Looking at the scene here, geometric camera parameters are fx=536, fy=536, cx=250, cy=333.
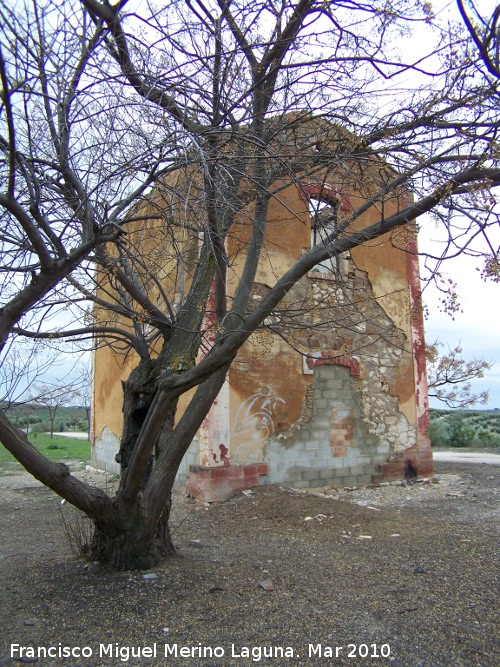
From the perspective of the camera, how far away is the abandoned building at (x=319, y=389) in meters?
8.62

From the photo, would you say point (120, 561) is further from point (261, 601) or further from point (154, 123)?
point (154, 123)

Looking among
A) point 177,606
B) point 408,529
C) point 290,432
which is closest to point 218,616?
point 177,606

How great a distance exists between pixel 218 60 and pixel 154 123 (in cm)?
121

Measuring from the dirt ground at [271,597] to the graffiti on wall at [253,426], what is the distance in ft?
5.49

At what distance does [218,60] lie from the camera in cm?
492

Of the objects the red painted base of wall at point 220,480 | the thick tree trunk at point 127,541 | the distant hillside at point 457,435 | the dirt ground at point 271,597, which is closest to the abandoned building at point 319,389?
the red painted base of wall at point 220,480

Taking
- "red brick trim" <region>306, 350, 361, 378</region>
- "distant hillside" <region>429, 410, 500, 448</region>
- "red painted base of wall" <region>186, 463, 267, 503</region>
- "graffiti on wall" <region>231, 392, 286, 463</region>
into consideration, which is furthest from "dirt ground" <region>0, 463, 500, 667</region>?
"distant hillside" <region>429, 410, 500, 448</region>

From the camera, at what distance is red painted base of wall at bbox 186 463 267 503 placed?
8.27 metres

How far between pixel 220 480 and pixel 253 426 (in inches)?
41.6

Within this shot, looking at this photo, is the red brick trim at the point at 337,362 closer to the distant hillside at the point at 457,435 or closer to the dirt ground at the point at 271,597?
the dirt ground at the point at 271,597

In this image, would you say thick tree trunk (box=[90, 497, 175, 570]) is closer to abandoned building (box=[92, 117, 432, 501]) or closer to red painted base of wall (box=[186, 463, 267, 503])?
abandoned building (box=[92, 117, 432, 501])

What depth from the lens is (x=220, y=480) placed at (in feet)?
27.5

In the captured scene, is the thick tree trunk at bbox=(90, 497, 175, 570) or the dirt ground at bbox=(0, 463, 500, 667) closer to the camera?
the dirt ground at bbox=(0, 463, 500, 667)

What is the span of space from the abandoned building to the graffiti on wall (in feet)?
0.06
